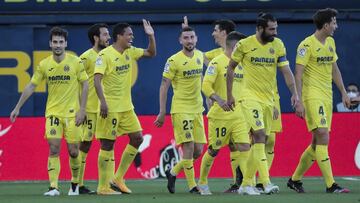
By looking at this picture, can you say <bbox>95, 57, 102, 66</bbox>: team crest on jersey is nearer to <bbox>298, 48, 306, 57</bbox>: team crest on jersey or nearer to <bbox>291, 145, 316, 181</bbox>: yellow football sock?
<bbox>298, 48, 306, 57</bbox>: team crest on jersey

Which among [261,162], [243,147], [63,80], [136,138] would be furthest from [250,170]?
[63,80]

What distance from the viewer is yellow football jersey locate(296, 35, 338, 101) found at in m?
15.5

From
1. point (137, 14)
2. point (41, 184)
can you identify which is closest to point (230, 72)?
point (41, 184)

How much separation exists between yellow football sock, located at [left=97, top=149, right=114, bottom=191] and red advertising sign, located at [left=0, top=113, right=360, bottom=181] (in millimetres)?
4228

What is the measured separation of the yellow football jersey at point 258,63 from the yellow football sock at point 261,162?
24.7 inches

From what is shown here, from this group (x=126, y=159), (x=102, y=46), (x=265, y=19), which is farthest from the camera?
(x=102, y=46)

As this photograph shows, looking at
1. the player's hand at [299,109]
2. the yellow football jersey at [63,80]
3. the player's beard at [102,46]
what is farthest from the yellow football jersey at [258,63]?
the player's beard at [102,46]

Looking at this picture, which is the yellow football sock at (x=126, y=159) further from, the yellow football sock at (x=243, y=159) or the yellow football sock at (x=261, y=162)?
the yellow football sock at (x=261, y=162)

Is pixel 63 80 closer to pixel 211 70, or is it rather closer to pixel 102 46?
pixel 102 46

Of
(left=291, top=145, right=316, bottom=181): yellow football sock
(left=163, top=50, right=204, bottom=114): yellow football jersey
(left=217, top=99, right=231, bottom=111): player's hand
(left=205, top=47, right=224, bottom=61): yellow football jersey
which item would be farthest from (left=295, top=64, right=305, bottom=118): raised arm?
(left=205, top=47, right=224, bottom=61): yellow football jersey

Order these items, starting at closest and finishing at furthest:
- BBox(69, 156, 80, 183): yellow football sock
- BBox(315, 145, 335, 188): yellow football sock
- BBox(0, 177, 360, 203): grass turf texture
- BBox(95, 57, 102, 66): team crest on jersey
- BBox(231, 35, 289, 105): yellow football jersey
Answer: BBox(0, 177, 360, 203): grass turf texture
BBox(231, 35, 289, 105): yellow football jersey
BBox(315, 145, 335, 188): yellow football sock
BBox(95, 57, 102, 66): team crest on jersey
BBox(69, 156, 80, 183): yellow football sock

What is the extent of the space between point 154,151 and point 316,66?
18.8ft

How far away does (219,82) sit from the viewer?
16.2 m

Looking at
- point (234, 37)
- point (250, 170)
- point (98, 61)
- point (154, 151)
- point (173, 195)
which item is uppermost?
point (234, 37)
